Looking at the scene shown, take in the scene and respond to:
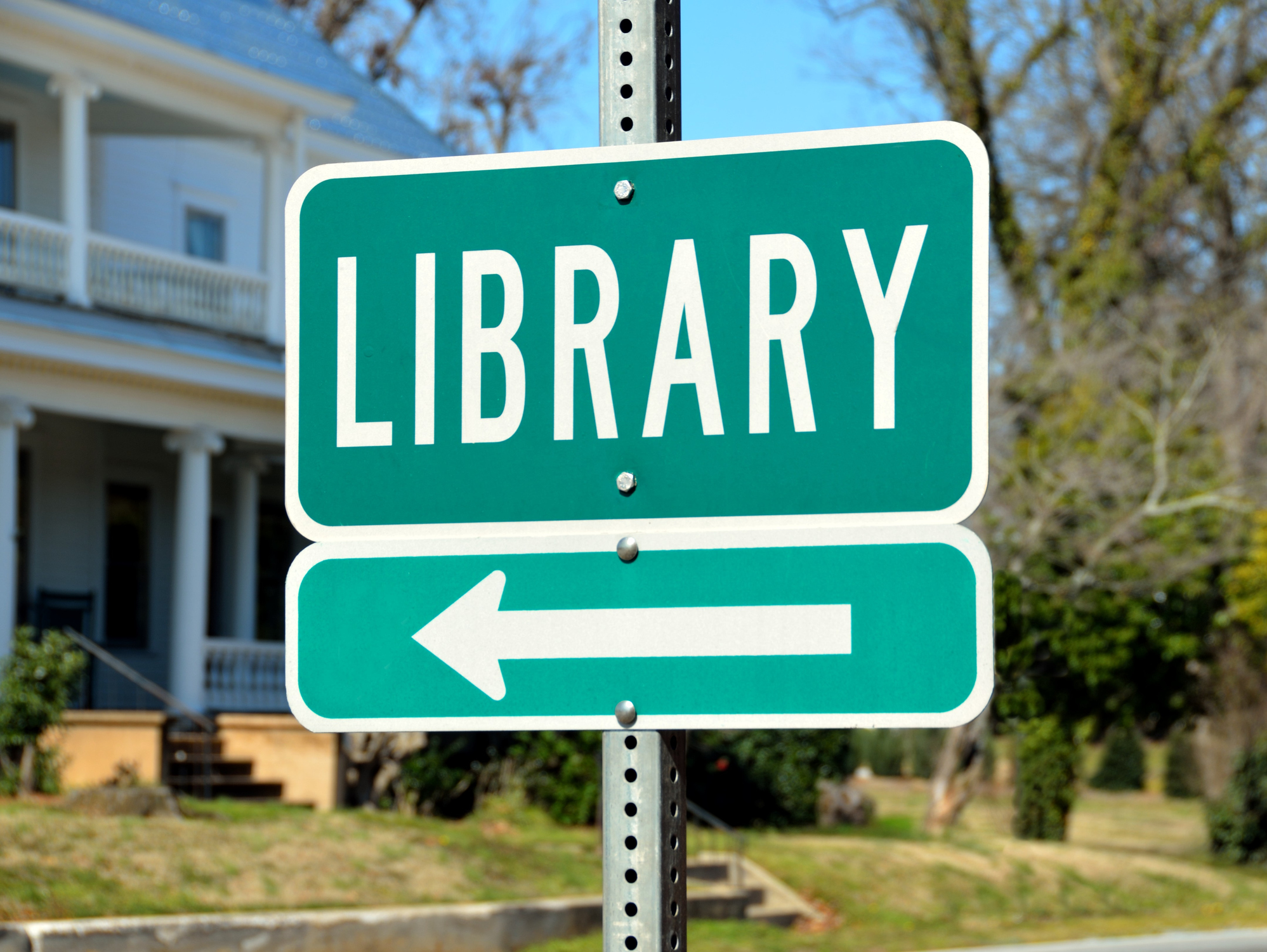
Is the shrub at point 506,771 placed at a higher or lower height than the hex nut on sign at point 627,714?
lower

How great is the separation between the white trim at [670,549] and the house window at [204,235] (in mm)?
21215

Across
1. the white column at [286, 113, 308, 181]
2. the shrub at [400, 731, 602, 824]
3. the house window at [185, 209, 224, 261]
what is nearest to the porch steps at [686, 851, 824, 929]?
the shrub at [400, 731, 602, 824]

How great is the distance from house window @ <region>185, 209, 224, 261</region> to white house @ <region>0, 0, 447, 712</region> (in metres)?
0.03

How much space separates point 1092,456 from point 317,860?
12.4 m

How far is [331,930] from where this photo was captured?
11688mm

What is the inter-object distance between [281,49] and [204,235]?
274 centimetres

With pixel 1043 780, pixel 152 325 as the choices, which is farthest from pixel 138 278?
pixel 1043 780

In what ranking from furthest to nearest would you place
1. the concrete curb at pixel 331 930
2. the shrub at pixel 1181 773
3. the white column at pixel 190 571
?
the shrub at pixel 1181 773 → the white column at pixel 190 571 → the concrete curb at pixel 331 930

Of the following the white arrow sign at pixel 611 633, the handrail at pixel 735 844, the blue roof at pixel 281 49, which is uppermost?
the blue roof at pixel 281 49

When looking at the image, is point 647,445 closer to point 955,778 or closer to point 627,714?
point 627,714

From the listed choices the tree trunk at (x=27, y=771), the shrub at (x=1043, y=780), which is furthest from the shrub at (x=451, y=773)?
the shrub at (x=1043, y=780)

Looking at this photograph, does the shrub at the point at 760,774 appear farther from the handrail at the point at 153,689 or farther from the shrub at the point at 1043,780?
the handrail at the point at 153,689

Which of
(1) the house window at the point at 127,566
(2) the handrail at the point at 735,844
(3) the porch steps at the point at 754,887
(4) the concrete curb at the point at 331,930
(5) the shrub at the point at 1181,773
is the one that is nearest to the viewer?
(4) the concrete curb at the point at 331,930

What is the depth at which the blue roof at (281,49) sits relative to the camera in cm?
1966
